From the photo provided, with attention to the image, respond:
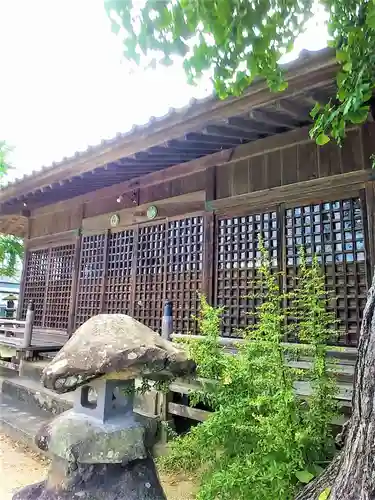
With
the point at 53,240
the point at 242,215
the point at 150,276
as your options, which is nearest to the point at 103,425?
the point at 242,215

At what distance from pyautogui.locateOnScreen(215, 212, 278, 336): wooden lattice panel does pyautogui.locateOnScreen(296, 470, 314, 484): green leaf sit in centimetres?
272

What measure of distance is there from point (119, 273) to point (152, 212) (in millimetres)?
1291

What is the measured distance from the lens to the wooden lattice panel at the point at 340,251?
4062 mm

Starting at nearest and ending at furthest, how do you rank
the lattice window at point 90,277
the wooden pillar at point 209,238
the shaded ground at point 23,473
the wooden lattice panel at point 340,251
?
the shaded ground at point 23,473, the wooden lattice panel at point 340,251, the wooden pillar at point 209,238, the lattice window at point 90,277

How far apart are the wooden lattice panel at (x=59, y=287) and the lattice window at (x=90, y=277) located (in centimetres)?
39

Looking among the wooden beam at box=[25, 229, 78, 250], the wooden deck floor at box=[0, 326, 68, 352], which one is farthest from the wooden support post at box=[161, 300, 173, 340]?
the wooden beam at box=[25, 229, 78, 250]

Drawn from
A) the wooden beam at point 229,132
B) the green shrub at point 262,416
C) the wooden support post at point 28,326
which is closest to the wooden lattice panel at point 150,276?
the wooden support post at point 28,326

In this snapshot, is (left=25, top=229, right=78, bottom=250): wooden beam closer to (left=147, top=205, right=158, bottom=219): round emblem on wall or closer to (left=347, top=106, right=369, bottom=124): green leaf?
(left=147, top=205, right=158, bottom=219): round emblem on wall

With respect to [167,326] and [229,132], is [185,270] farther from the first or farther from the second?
[229,132]

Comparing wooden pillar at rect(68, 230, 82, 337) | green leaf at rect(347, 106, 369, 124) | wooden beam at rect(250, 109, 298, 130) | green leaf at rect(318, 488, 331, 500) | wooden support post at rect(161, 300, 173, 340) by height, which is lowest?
green leaf at rect(318, 488, 331, 500)

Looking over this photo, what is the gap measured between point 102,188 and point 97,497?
604 centimetres

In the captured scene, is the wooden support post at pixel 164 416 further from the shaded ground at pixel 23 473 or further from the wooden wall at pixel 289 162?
the wooden wall at pixel 289 162

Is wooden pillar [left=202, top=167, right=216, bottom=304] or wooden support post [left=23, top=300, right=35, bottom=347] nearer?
wooden pillar [left=202, top=167, right=216, bottom=304]

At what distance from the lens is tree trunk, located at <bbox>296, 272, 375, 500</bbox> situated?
155 centimetres
